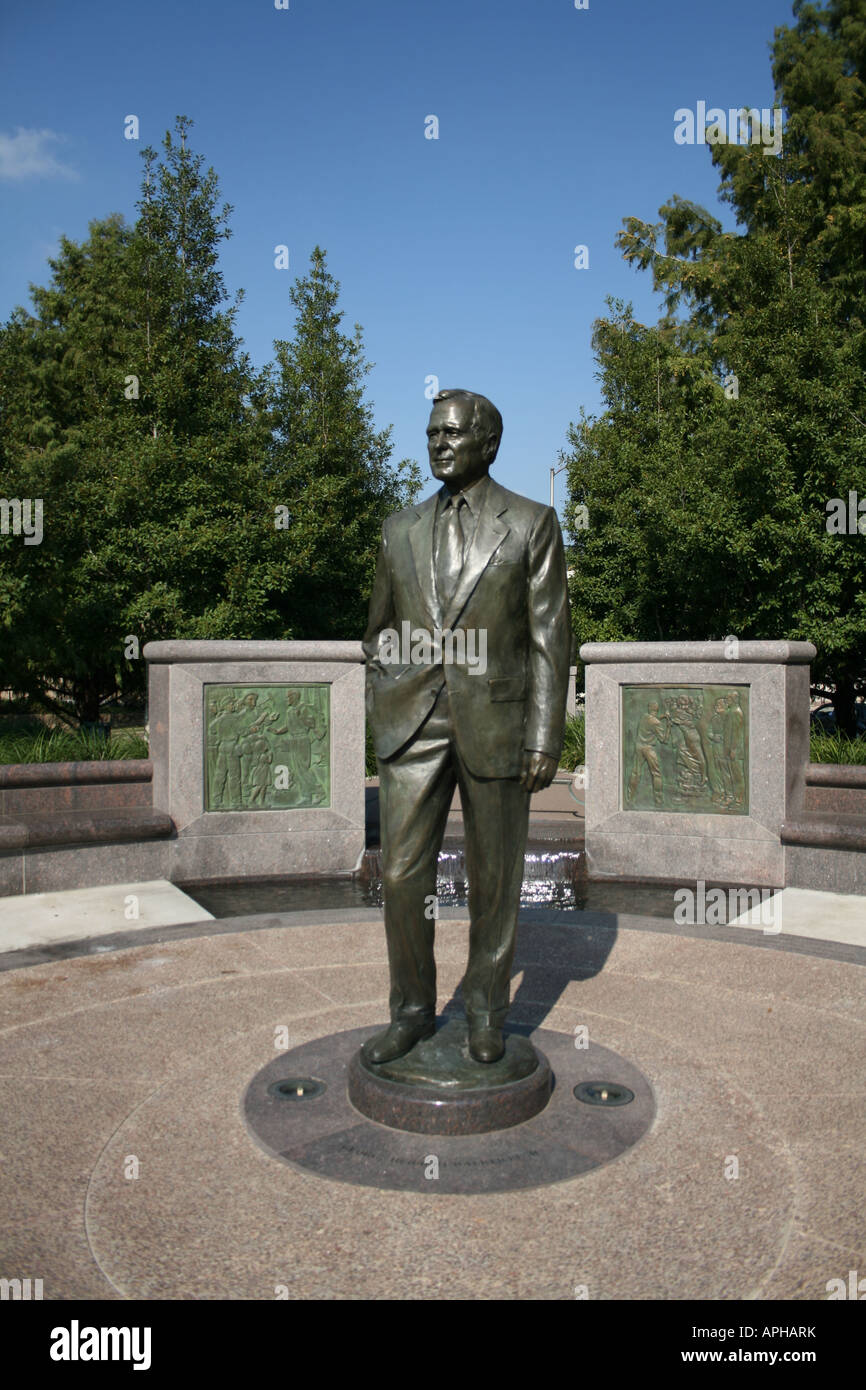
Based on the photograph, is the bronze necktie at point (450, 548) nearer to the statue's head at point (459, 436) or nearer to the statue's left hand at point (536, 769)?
the statue's head at point (459, 436)

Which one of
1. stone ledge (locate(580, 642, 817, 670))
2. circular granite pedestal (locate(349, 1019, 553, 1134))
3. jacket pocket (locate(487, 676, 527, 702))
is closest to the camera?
circular granite pedestal (locate(349, 1019, 553, 1134))

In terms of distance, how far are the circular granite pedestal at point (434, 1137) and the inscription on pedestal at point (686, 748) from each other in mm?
4516

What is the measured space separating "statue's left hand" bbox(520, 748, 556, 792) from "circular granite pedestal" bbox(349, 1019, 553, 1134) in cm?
106

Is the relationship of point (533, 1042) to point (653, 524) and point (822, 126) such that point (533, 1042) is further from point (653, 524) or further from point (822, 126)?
point (822, 126)

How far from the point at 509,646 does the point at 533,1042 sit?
1.83 m

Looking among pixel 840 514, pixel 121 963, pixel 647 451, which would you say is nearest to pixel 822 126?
pixel 647 451

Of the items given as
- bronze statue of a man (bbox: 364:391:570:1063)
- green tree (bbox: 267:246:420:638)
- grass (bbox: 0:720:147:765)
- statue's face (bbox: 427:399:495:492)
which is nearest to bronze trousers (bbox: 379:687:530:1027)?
bronze statue of a man (bbox: 364:391:570:1063)

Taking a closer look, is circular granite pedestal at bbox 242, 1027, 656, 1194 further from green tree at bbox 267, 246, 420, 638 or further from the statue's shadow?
green tree at bbox 267, 246, 420, 638

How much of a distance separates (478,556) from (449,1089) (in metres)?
1.95

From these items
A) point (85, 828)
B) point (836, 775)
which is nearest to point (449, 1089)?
point (85, 828)

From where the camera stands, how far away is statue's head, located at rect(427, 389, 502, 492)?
3.91m

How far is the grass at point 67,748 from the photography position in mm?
9312

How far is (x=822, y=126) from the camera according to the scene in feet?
72.3

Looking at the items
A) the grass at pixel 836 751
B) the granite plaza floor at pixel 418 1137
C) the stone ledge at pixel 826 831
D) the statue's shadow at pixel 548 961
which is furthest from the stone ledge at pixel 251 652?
the grass at pixel 836 751
